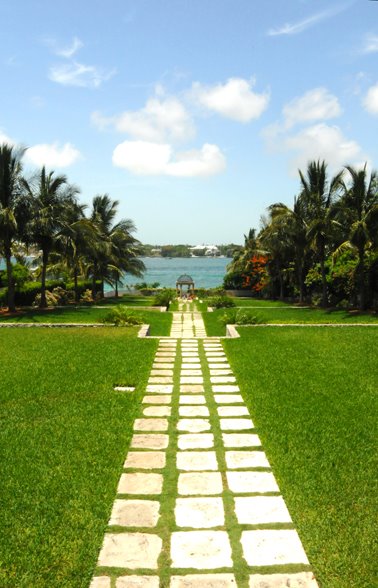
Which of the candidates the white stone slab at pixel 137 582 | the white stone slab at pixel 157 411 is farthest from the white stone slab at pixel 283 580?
the white stone slab at pixel 157 411

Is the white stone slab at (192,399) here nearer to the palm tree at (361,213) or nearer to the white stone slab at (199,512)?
the white stone slab at (199,512)

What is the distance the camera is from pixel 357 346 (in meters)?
11.0

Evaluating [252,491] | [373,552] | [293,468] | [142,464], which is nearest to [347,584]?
[373,552]

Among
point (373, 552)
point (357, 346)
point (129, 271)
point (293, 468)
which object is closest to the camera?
point (373, 552)

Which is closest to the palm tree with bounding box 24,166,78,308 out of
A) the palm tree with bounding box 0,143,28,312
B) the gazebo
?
the palm tree with bounding box 0,143,28,312

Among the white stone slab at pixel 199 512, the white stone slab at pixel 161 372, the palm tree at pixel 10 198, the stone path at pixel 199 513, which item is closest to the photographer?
the stone path at pixel 199 513

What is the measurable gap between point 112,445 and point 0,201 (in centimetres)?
1633

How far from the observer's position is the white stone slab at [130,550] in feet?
10.2

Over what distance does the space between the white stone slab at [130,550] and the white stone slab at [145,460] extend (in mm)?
1163

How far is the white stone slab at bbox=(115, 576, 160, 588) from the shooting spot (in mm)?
2881

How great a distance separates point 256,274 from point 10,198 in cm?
2212

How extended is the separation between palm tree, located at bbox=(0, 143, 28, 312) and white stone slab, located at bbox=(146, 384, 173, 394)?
42.7ft

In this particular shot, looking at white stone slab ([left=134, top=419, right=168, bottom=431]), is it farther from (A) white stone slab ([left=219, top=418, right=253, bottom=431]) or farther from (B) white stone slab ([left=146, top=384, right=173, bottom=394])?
(B) white stone slab ([left=146, top=384, right=173, bottom=394])

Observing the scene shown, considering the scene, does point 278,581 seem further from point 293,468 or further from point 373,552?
point 293,468
